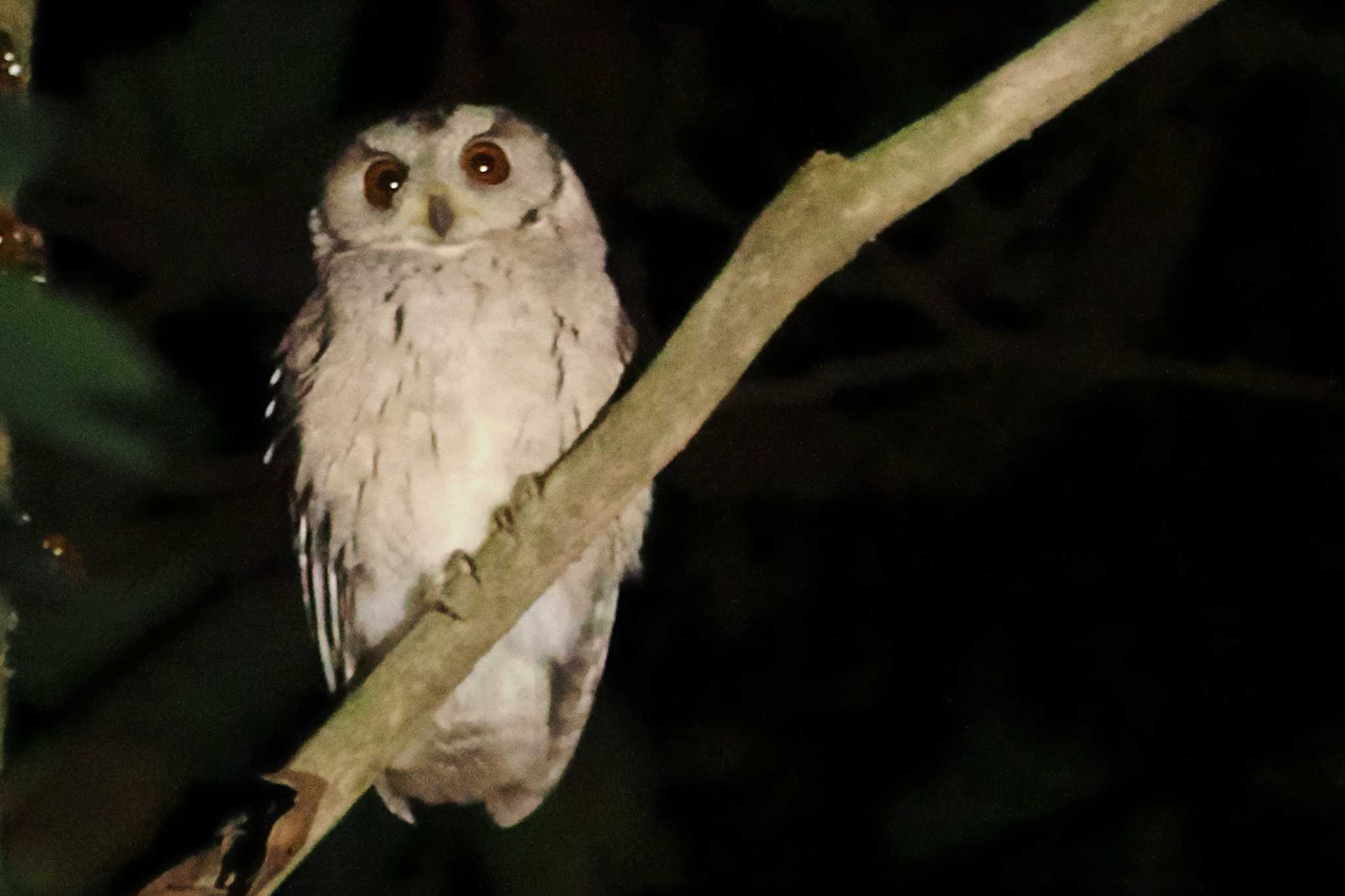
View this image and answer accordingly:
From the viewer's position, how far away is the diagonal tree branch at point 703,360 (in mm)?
1178

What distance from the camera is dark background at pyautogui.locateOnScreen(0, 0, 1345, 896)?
226 cm

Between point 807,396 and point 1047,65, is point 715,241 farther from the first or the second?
point 1047,65

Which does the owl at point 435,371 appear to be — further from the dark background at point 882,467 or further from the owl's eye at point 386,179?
the dark background at point 882,467

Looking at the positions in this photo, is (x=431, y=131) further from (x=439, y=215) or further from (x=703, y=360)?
(x=703, y=360)

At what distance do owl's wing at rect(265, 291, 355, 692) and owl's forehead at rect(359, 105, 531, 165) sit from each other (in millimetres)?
269

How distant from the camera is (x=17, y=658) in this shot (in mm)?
1565

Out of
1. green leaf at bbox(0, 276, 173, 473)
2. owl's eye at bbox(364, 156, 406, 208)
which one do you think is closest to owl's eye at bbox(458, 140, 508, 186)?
owl's eye at bbox(364, 156, 406, 208)

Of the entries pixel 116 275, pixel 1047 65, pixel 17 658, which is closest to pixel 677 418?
pixel 1047 65

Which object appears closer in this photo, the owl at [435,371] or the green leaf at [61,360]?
the green leaf at [61,360]

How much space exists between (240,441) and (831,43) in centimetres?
154

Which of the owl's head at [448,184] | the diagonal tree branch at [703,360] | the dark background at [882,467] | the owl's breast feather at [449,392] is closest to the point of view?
the diagonal tree branch at [703,360]

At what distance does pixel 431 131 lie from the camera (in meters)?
2.03

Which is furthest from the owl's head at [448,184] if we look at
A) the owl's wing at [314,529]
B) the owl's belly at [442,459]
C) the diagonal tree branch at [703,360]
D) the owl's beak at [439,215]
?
the diagonal tree branch at [703,360]

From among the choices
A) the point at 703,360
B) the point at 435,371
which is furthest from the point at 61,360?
the point at 435,371
